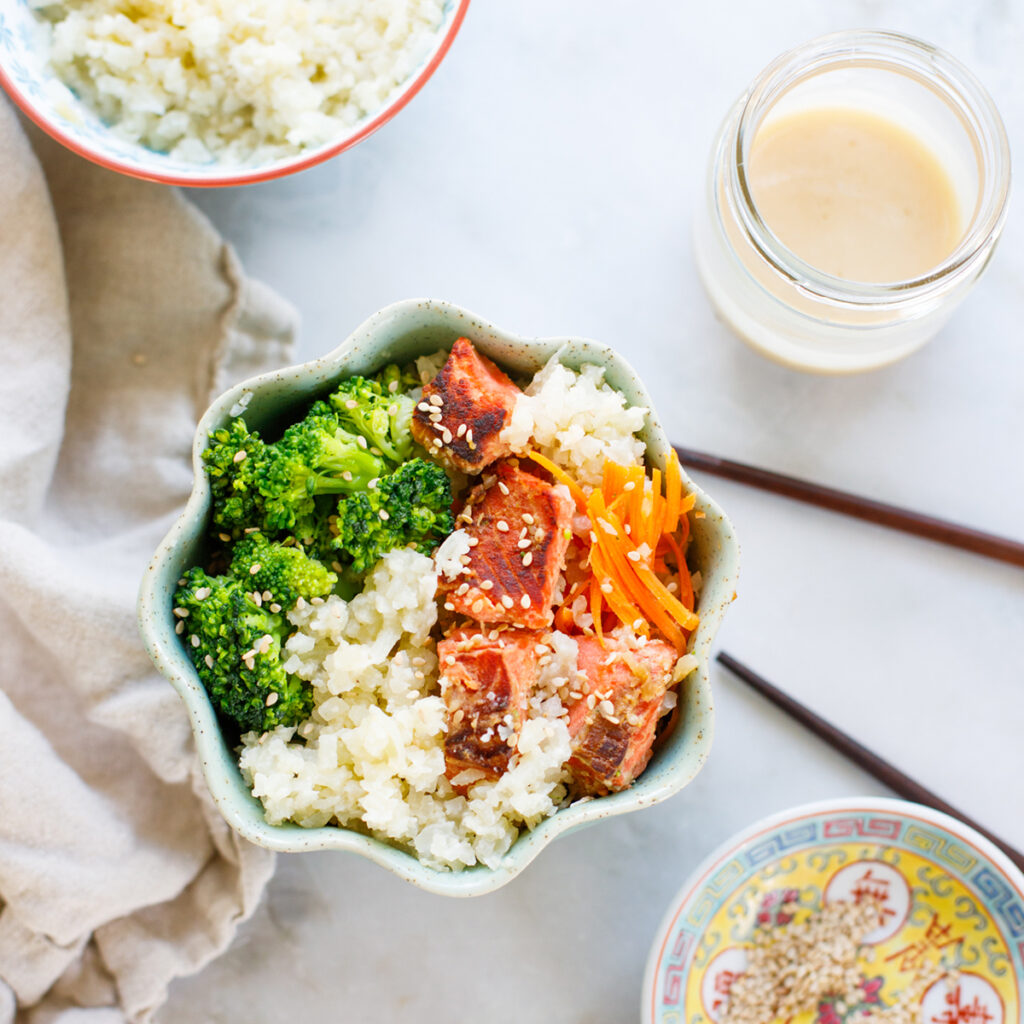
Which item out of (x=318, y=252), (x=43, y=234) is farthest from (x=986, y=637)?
(x=43, y=234)

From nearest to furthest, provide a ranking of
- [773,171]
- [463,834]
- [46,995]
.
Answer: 1. [463,834]
2. [773,171]
3. [46,995]

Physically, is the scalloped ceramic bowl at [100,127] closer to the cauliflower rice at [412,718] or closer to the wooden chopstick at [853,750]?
the cauliflower rice at [412,718]

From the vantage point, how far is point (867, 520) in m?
2.49

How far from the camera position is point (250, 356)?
245 centimetres

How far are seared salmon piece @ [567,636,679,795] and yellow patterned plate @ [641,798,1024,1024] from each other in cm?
58

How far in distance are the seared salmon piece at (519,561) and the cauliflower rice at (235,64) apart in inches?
37.0

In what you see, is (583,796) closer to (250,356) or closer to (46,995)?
(250,356)

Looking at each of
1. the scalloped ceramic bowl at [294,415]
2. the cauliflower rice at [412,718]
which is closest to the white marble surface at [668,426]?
the scalloped ceramic bowl at [294,415]

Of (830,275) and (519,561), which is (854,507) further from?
(519,561)

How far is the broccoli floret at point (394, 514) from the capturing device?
182cm

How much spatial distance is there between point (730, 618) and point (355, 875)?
1.13m

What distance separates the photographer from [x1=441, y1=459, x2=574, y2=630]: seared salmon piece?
1.81 metres

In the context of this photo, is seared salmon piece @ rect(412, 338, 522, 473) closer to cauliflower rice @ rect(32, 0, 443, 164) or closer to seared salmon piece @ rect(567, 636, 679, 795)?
seared salmon piece @ rect(567, 636, 679, 795)

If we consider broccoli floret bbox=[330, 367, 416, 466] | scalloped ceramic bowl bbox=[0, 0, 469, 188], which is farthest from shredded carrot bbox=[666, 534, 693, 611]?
scalloped ceramic bowl bbox=[0, 0, 469, 188]
